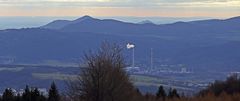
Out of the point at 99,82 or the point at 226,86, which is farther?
the point at 226,86

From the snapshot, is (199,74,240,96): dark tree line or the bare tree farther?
(199,74,240,96): dark tree line

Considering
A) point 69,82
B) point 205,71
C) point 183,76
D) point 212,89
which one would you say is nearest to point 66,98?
point 69,82

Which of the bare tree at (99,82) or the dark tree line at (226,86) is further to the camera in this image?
the dark tree line at (226,86)

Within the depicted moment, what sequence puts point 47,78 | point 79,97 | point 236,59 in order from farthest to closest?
point 236,59 < point 47,78 < point 79,97

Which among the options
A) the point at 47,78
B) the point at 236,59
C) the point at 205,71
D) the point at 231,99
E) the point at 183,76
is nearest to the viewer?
the point at 231,99

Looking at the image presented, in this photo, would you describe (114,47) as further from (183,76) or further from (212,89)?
(183,76)

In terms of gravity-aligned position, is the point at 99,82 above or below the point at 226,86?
below

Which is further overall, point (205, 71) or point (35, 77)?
point (205, 71)

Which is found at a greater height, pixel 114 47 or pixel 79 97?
pixel 114 47
